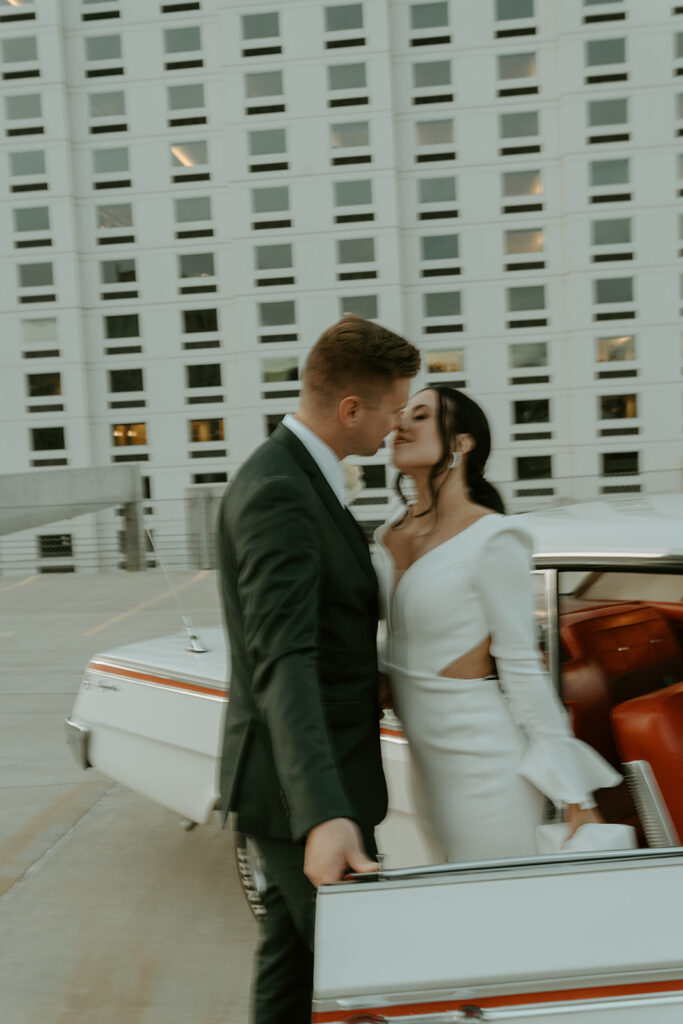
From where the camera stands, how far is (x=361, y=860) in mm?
1298

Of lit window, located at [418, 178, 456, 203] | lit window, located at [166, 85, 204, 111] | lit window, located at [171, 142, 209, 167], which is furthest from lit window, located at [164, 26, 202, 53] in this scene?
lit window, located at [418, 178, 456, 203]

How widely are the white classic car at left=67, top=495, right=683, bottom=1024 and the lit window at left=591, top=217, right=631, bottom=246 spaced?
2226 centimetres

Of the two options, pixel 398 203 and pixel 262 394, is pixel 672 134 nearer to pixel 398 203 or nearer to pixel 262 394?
pixel 398 203

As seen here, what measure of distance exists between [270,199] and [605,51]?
917 centimetres

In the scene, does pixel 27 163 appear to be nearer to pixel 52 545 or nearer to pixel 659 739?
pixel 52 545

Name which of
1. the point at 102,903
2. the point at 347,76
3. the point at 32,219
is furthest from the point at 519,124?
the point at 102,903

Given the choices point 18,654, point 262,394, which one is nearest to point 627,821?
point 18,654

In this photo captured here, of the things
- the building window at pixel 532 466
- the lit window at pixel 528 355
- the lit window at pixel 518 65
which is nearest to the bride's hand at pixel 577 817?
the building window at pixel 532 466

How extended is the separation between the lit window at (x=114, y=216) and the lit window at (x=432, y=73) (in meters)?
8.26

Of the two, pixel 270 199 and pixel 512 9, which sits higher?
pixel 512 9

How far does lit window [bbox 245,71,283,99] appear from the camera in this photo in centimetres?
2292

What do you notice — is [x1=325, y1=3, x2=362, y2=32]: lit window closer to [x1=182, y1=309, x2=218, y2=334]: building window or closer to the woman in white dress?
[x1=182, y1=309, x2=218, y2=334]: building window

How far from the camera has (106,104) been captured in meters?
23.8

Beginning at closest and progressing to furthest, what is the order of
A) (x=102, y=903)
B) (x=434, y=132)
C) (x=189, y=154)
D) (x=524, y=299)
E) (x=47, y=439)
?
(x=102, y=903) < (x=434, y=132) < (x=524, y=299) < (x=189, y=154) < (x=47, y=439)
